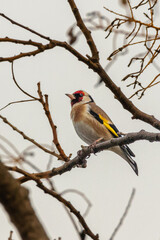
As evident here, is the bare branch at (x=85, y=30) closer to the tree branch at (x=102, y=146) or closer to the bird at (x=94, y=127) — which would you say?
the tree branch at (x=102, y=146)

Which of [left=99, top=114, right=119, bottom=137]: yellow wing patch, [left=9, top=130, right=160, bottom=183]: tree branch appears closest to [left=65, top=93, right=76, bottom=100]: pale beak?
[left=99, top=114, right=119, bottom=137]: yellow wing patch

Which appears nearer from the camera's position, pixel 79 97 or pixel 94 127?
pixel 94 127

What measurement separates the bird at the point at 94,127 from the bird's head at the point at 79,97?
50cm

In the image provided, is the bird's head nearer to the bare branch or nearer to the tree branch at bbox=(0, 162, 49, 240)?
the bare branch

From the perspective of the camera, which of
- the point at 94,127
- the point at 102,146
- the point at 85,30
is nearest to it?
the point at 85,30

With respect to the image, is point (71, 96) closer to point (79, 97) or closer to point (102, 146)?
point (79, 97)

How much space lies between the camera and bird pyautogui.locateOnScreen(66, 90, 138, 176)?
6.24 metres

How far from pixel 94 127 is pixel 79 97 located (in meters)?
1.35

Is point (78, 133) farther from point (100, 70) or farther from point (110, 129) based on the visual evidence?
point (100, 70)

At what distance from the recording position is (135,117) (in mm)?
3037

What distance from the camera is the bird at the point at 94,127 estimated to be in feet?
20.5

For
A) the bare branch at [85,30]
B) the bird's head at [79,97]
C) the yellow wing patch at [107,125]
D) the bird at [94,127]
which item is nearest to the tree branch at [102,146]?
the bare branch at [85,30]

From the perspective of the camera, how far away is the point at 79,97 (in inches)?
295

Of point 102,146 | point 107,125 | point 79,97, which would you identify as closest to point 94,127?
point 107,125
